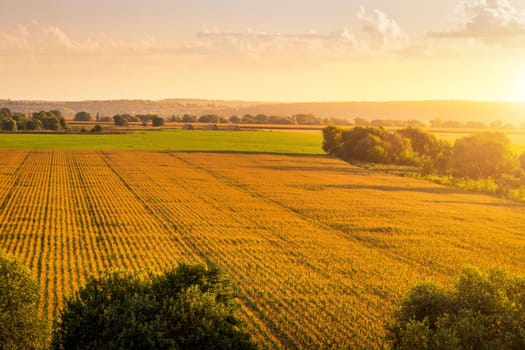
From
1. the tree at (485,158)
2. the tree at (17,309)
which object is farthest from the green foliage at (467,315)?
the tree at (485,158)

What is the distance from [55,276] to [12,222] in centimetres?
1298

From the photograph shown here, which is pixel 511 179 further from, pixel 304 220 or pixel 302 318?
pixel 302 318

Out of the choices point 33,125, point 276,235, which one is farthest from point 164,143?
point 276,235

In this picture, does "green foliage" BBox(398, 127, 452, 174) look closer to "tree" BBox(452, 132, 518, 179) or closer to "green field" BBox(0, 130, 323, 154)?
"tree" BBox(452, 132, 518, 179)

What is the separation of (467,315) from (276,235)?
21.2 meters

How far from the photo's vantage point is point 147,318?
13438 mm

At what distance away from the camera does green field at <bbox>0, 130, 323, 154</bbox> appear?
97625 mm

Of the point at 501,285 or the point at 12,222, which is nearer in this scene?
the point at 501,285

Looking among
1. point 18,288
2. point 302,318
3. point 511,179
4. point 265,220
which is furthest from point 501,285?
point 511,179

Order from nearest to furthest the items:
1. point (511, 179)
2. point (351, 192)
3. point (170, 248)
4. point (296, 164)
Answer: point (170, 248) < point (351, 192) < point (511, 179) < point (296, 164)

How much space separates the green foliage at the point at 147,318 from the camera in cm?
1296

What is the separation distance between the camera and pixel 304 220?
39.9 metres

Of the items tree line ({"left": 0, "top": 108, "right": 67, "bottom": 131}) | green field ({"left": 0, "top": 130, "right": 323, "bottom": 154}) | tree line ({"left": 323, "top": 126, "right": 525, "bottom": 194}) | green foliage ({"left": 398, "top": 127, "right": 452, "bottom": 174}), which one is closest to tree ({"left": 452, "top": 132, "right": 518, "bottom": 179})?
tree line ({"left": 323, "top": 126, "right": 525, "bottom": 194})

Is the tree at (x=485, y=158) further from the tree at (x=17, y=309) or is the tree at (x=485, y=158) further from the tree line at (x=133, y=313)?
the tree at (x=17, y=309)
